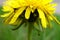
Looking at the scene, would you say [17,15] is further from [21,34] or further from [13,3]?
[21,34]

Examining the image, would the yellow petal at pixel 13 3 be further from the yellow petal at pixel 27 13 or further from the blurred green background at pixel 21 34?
the blurred green background at pixel 21 34

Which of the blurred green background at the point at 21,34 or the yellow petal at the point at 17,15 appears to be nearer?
the yellow petal at the point at 17,15

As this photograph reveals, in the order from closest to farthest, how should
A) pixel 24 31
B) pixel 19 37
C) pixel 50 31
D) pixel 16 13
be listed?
pixel 16 13, pixel 19 37, pixel 24 31, pixel 50 31

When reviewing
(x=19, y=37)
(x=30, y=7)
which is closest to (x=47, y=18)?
(x=30, y=7)

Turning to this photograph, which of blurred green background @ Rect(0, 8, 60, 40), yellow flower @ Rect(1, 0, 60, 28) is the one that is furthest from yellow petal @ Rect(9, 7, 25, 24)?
blurred green background @ Rect(0, 8, 60, 40)

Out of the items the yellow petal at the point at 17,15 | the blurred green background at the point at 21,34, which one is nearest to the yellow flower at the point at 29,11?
the yellow petal at the point at 17,15

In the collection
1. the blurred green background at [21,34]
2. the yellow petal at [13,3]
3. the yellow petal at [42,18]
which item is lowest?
the blurred green background at [21,34]

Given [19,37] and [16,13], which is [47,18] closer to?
[16,13]

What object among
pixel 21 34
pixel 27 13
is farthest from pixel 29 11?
pixel 21 34
